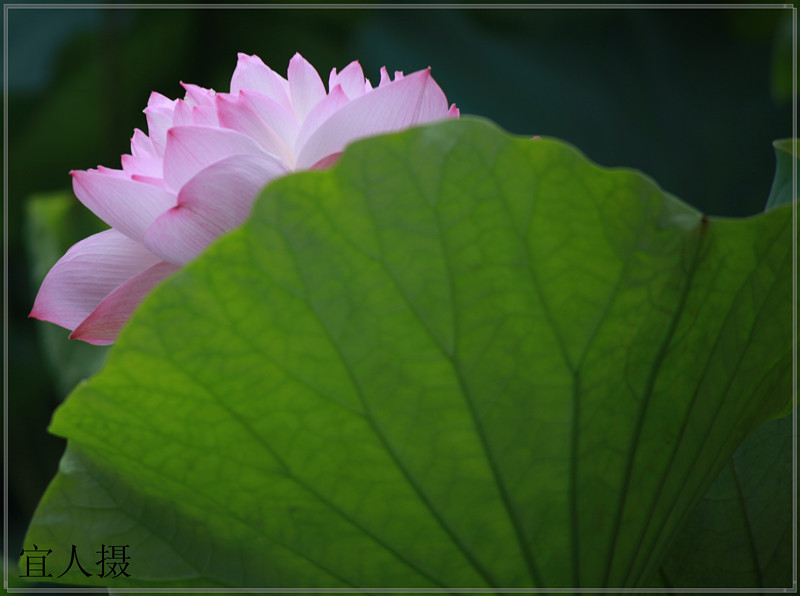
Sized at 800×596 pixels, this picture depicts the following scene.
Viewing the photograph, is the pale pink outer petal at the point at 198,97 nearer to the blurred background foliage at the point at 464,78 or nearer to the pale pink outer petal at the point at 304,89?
the pale pink outer petal at the point at 304,89

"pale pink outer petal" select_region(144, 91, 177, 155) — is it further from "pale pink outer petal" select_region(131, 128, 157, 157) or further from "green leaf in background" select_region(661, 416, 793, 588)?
"green leaf in background" select_region(661, 416, 793, 588)

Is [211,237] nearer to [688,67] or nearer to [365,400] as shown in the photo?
[365,400]

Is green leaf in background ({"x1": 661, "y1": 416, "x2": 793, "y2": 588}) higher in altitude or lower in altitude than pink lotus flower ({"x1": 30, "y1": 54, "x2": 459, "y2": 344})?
lower

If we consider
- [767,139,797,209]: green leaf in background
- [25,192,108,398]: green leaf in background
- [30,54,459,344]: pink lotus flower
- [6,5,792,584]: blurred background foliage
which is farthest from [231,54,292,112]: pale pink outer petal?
[6,5,792,584]: blurred background foliage

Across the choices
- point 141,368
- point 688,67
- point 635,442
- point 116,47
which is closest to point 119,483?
point 141,368

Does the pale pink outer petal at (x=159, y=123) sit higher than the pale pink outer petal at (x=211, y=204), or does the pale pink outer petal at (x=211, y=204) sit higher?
the pale pink outer petal at (x=159, y=123)

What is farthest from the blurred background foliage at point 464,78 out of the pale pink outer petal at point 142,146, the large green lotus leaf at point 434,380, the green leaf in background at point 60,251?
the large green lotus leaf at point 434,380

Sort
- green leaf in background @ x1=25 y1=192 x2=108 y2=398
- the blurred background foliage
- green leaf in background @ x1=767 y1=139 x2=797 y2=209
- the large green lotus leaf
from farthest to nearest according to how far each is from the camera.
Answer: the blurred background foliage
green leaf in background @ x1=25 y1=192 x2=108 y2=398
green leaf in background @ x1=767 y1=139 x2=797 y2=209
the large green lotus leaf
